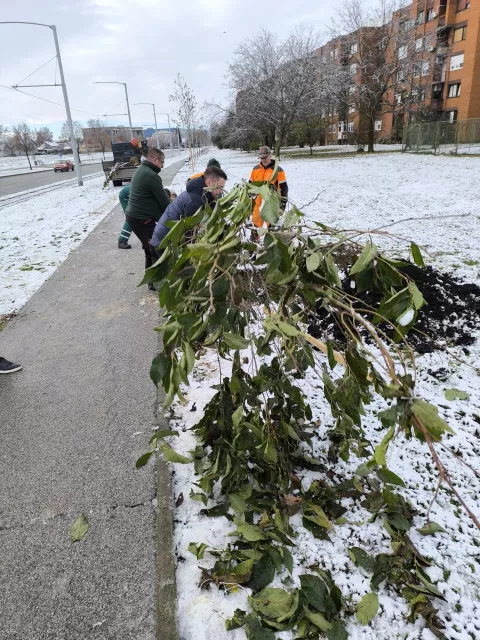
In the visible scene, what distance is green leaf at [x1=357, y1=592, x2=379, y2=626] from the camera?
179 cm

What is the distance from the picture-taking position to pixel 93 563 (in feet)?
7.06

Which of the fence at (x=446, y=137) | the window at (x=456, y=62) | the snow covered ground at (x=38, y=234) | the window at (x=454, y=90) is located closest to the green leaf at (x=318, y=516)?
the snow covered ground at (x=38, y=234)

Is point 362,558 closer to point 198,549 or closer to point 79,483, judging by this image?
point 198,549

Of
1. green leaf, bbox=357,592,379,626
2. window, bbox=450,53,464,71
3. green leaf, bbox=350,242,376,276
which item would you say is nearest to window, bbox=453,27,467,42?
window, bbox=450,53,464,71

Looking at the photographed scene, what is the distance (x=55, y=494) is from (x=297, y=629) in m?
1.60

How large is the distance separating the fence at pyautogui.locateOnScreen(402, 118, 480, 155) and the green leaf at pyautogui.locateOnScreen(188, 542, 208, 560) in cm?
2822

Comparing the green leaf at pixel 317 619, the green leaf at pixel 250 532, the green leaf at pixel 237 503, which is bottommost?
the green leaf at pixel 317 619

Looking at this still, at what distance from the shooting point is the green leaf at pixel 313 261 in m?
1.63

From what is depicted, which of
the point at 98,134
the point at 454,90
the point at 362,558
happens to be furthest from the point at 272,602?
the point at 98,134

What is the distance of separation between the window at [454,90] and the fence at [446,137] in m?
17.5

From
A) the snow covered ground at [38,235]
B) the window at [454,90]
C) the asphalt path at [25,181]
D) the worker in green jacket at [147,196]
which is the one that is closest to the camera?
the worker in green jacket at [147,196]

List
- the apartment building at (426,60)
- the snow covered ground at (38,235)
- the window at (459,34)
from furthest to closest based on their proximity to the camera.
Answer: the window at (459,34) → the apartment building at (426,60) → the snow covered ground at (38,235)

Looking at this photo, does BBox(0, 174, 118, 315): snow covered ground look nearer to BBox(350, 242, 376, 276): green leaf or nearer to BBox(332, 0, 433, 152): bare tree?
BBox(350, 242, 376, 276): green leaf

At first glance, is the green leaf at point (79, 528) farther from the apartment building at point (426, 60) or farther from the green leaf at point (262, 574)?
the apartment building at point (426, 60)
